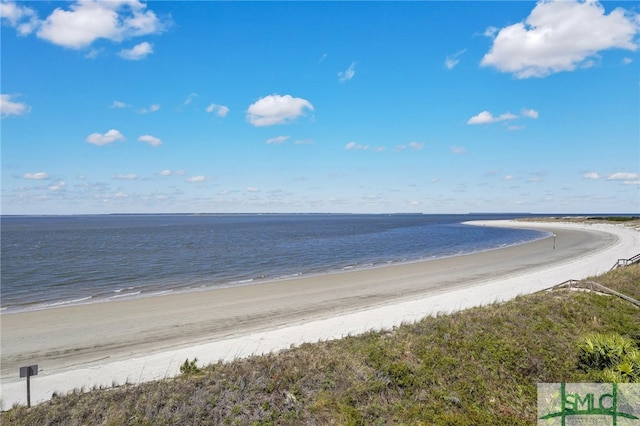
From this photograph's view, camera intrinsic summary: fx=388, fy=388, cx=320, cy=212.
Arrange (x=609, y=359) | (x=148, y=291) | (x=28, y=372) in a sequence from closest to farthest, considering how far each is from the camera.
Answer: (x=28, y=372), (x=609, y=359), (x=148, y=291)

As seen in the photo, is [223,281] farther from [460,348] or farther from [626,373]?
[626,373]

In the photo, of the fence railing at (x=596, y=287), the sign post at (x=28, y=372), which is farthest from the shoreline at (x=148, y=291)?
the fence railing at (x=596, y=287)

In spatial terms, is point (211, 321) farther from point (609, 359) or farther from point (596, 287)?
point (596, 287)

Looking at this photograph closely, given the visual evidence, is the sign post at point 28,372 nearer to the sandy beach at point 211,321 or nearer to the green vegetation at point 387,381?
the green vegetation at point 387,381

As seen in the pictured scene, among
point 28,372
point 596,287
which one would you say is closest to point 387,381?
point 28,372

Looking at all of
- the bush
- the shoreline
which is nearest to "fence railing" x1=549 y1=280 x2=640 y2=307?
A: the bush

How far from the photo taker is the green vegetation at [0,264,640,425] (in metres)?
8.37

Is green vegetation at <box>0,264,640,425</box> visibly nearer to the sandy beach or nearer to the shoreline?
the sandy beach

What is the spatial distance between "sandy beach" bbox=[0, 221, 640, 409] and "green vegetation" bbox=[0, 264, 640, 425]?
3592 mm

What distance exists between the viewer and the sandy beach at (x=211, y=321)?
1399cm

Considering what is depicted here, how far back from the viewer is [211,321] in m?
20.6

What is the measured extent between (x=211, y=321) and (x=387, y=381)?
13076mm

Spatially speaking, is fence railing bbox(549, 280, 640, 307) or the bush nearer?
the bush

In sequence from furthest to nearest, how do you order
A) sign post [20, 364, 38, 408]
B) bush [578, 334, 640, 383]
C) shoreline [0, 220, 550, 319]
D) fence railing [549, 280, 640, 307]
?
shoreline [0, 220, 550, 319], fence railing [549, 280, 640, 307], bush [578, 334, 640, 383], sign post [20, 364, 38, 408]
